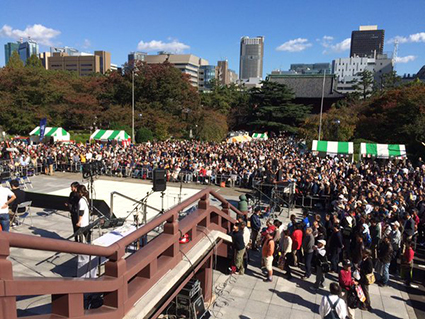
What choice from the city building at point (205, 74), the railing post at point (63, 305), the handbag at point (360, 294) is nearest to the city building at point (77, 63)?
the city building at point (205, 74)

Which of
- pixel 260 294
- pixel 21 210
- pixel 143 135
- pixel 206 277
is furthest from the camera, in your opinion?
pixel 143 135

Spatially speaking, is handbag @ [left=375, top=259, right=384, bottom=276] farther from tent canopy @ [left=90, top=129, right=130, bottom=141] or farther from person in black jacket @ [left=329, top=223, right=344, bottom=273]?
tent canopy @ [left=90, top=129, right=130, bottom=141]

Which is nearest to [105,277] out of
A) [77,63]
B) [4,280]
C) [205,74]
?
[4,280]

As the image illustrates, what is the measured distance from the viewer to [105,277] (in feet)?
11.5

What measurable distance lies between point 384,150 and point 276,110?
2529 cm

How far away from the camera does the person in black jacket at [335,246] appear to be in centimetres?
814

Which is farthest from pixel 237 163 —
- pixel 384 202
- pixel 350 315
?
pixel 350 315

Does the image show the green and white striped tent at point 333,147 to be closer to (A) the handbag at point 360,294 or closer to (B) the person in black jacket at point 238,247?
(B) the person in black jacket at point 238,247

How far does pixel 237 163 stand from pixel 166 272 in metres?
16.1

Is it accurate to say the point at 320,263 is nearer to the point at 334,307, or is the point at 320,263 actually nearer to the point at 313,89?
the point at 334,307

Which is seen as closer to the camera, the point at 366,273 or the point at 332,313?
the point at 332,313

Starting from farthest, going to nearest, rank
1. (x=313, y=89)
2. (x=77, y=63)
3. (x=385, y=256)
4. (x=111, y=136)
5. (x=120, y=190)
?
(x=77, y=63), (x=313, y=89), (x=111, y=136), (x=120, y=190), (x=385, y=256)

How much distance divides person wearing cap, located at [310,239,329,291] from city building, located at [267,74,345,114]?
48.7 metres

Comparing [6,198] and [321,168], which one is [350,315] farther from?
[321,168]
